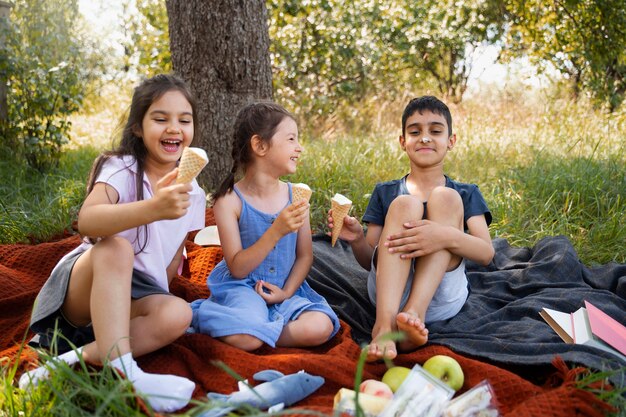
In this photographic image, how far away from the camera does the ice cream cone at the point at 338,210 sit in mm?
2885

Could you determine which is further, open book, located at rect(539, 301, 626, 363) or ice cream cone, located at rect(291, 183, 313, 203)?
ice cream cone, located at rect(291, 183, 313, 203)

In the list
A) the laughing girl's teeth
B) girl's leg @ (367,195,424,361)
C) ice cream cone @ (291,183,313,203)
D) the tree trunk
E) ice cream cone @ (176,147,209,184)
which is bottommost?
girl's leg @ (367,195,424,361)

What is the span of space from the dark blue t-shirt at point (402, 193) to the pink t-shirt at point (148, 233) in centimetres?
94

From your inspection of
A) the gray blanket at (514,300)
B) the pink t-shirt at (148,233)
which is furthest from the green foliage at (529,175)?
the pink t-shirt at (148,233)

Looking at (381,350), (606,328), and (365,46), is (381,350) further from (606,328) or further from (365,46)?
(365,46)

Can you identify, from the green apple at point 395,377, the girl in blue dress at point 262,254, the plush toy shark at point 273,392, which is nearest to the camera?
the plush toy shark at point 273,392

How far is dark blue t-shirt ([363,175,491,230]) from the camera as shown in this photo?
3023 millimetres

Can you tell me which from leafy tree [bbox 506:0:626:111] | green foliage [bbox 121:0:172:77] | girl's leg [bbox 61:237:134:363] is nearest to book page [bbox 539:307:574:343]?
girl's leg [bbox 61:237:134:363]

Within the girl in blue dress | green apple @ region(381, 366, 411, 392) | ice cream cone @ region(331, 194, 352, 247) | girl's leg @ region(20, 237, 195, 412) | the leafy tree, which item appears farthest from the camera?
the leafy tree

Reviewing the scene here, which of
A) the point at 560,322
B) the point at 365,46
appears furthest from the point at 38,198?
the point at 365,46

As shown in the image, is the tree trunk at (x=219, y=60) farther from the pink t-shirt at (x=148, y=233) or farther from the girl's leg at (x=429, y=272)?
the girl's leg at (x=429, y=272)

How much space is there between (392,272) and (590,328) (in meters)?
0.87

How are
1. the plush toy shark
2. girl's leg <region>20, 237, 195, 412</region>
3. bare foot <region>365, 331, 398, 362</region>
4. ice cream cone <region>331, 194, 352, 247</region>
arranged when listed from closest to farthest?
the plush toy shark < girl's leg <region>20, 237, 195, 412</region> < bare foot <region>365, 331, 398, 362</region> < ice cream cone <region>331, 194, 352, 247</region>

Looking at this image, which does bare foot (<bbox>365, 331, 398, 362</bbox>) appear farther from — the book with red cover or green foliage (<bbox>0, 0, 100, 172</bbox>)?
green foliage (<bbox>0, 0, 100, 172</bbox>)
